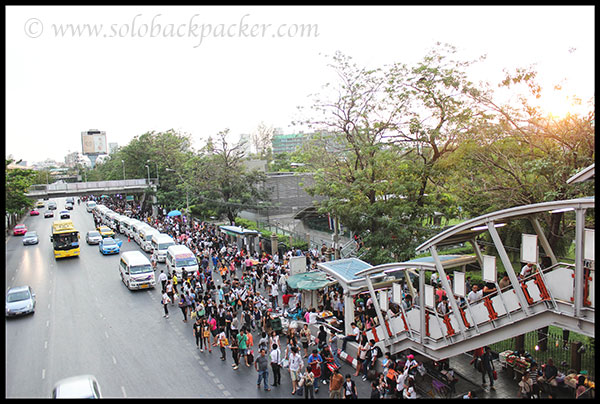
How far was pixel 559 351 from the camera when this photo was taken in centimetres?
1360

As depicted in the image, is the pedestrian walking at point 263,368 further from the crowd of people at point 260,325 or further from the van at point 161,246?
the van at point 161,246

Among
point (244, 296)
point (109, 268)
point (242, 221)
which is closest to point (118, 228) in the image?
point (242, 221)

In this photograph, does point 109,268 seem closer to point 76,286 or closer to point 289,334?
point 76,286

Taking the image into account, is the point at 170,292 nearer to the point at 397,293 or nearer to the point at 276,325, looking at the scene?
the point at 276,325

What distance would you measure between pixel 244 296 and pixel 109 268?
47.3 ft

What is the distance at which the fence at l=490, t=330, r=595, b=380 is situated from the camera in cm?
1227

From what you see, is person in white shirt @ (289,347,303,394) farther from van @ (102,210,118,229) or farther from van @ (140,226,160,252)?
van @ (102,210,118,229)

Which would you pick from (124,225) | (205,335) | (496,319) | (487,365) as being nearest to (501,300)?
(496,319)

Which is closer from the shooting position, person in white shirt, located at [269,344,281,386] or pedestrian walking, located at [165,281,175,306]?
person in white shirt, located at [269,344,281,386]

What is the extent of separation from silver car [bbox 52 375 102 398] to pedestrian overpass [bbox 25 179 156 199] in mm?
50338

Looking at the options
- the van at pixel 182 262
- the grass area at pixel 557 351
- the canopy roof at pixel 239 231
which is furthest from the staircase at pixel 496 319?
the canopy roof at pixel 239 231

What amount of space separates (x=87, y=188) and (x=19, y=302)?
43526mm

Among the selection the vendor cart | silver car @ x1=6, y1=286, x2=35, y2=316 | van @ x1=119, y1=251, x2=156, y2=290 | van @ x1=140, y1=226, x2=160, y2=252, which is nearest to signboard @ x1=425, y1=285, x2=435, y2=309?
the vendor cart

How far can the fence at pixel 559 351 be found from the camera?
12274mm
